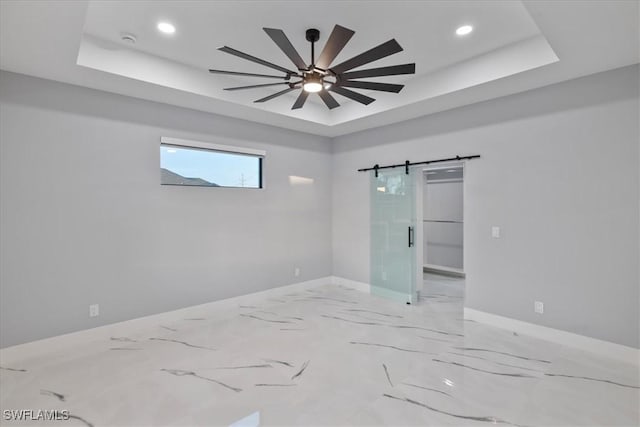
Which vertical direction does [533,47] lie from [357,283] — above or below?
above

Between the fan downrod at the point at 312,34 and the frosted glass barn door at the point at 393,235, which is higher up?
the fan downrod at the point at 312,34

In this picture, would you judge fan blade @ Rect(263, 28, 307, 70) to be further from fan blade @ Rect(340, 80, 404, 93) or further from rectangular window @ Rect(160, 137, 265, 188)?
rectangular window @ Rect(160, 137, 265, 188)

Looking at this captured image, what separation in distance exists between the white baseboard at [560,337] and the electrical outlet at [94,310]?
14.4ft

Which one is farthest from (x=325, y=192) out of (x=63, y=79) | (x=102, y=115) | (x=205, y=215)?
(x=63, y=79)

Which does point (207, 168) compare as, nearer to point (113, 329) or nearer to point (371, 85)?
point (113, 329)

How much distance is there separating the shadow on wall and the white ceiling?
5.9 inches

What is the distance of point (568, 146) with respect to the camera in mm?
3410

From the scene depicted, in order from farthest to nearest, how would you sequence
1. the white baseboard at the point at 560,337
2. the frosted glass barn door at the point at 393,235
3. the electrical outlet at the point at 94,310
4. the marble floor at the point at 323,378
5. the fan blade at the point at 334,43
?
the frosted glass barn door at the point at 393,235
the electrical outlet at the point at 94,310
the white baseboard at the point at 560,337
the marble floor at the point at 323,378
the fan blade at the point at 334,43

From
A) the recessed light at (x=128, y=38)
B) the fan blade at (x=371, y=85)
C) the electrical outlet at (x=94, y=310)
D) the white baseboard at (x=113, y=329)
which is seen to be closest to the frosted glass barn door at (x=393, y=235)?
the white baseboard at (x=113, y=329)

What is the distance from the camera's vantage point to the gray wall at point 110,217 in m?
3.15

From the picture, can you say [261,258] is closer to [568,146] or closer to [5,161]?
[5,161]

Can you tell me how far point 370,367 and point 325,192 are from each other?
3546 millimetres

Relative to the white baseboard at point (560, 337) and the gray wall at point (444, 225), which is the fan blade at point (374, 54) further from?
the gray wall at point (444, 225)

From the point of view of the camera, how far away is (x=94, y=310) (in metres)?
3.54
